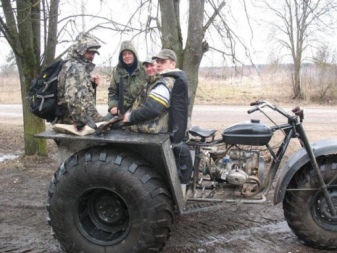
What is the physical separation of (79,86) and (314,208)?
95.3 inches

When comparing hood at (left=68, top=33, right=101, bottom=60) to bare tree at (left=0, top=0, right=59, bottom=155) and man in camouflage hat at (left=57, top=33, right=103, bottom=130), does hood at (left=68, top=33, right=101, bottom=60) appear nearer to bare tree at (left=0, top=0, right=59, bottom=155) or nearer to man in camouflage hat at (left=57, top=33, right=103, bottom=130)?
man in camouflage hat at (left=57, top=33, right=103, bottom=130)

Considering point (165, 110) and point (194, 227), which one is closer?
point (165, 110)

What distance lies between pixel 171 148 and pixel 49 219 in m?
1.24

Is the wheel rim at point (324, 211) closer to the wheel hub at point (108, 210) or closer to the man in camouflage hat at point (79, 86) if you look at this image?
the wheel hub at point (108, 210)

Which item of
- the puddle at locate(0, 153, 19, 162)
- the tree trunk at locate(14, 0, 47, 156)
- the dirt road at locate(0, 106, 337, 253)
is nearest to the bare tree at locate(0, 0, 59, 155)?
the tree trunk at locate(14, 0, 47, 156)

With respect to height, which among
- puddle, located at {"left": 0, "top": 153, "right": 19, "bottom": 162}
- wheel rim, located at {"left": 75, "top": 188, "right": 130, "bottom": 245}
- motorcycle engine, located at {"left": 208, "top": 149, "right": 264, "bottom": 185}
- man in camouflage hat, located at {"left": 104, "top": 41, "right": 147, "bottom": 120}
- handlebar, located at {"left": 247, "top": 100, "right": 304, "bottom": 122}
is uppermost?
man in camouflage hat, located at {"left": 104, "top": 41, "right": 147, "bottom": 120}

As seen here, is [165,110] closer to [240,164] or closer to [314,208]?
[240,164]

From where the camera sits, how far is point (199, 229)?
4.46 m

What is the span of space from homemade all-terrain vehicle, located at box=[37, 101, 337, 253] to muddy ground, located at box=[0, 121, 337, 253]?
0.37 metres

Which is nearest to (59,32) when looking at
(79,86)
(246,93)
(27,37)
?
(27,37)

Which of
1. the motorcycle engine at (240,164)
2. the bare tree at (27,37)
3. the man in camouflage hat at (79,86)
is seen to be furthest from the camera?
the bare tree at (27,37)

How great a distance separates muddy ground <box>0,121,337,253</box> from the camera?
13.2 ft

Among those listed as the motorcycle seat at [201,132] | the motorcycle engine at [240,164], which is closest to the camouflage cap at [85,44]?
the motorcycle seat at [201,132]

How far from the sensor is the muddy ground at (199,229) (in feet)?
13.2
